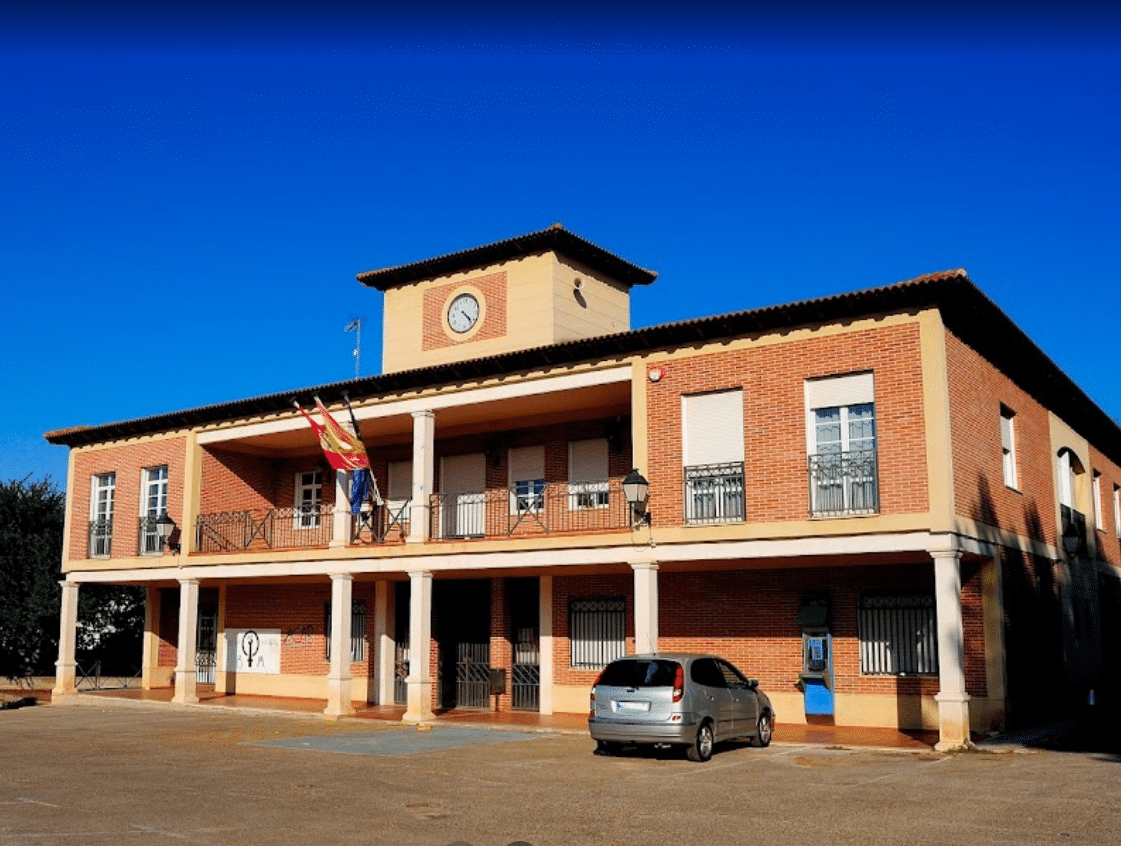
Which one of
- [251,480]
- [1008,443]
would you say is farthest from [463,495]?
[1008,443]

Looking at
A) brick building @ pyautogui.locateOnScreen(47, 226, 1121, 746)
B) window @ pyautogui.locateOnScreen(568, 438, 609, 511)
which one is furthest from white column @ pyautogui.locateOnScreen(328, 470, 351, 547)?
window @ pyautogui.locateOnScreen(568, 438, 609, 511)

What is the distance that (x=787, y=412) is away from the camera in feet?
59.9

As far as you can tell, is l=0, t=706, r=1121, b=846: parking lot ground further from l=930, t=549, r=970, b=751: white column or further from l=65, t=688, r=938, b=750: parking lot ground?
l=65, t=688, r=938, b=750: parking lot ground

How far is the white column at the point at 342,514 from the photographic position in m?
23.8

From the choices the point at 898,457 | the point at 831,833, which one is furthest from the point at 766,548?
the point at 831,833

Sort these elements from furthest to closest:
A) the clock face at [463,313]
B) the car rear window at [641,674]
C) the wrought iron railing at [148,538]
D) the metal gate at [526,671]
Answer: the wrought iron railing at [148,538] < the clock face at [463,313] < the metal gate at [526,671] < the car rear window at [641,674]

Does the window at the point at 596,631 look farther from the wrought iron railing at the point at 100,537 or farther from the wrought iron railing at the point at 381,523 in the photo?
the wrought iron railing at the point at 100,537

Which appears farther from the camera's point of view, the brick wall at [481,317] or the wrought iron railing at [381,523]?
the wrought iron railing at [381,523]

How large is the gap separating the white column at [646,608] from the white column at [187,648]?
11877mm

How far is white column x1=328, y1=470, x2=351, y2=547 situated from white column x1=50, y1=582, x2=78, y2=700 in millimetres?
9297

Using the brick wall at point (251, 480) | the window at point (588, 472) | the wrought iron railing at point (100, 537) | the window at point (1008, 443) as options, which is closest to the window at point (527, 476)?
the window at point (588, 472)

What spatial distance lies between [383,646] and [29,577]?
14.3 meters

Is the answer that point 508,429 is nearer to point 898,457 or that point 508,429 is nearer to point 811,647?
point 811,647

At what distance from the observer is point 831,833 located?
32.0 ft
